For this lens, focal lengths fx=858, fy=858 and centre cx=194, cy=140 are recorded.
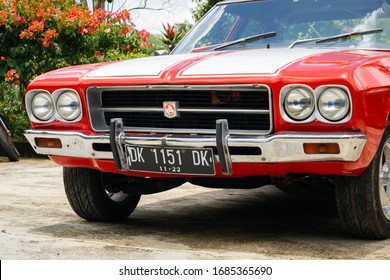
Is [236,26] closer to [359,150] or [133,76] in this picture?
[133,76]

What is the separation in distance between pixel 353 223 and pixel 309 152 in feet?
1.90

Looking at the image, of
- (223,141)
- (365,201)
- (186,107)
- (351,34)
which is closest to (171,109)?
(186,107)

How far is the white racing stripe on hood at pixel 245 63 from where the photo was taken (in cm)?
468

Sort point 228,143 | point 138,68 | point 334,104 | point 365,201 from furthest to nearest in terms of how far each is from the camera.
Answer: point 138,68, point 365,201, point 228,143, point 334,104

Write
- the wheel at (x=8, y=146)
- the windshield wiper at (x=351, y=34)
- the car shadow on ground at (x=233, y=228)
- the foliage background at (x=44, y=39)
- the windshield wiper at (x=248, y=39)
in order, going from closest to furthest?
the car shadow on ground at (x=233, y=228) < the windshield wiper at (x=351, y=34) < the windshield wiper at (x=248, y=39) < the wheel at (x=8, y=146) < the foliage background at (x=44, y=39)

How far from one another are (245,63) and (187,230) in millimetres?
1253

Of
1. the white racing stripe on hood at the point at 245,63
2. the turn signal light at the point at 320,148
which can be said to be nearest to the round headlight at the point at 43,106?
the white racing stripe on hood at the point at 245,63

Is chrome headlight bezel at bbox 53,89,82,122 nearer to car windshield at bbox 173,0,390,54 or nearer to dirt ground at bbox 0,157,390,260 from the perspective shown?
dirt ground at bbox 0,157,390,260

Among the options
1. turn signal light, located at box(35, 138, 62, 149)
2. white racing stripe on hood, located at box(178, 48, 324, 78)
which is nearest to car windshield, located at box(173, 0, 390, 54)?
white racing stripe on hood, located at box(178, 48, 324, 78)

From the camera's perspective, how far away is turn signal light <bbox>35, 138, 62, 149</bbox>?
5.27 m

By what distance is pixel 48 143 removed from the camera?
534 cm

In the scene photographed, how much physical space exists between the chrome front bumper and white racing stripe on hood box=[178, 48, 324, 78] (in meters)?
0.31

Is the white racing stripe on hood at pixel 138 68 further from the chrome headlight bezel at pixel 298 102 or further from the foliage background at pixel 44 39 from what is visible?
the foliage background at pixel 44 39

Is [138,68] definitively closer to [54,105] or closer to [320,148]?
[54,105]
